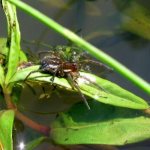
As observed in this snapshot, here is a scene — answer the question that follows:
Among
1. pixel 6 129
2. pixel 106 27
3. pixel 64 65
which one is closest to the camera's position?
pixel 6 129

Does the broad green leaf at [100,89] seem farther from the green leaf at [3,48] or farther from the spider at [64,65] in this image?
the green leaf at [3,48]

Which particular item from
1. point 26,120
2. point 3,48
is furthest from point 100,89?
point 3,48

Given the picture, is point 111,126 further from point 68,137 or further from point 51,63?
point 51,63

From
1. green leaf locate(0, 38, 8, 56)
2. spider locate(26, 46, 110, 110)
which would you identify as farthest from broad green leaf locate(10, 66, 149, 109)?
green leaf locate(0, 38, 8, 56)

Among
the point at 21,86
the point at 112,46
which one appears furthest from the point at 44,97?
the point at 112,46

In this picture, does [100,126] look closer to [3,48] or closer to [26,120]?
[26,120]
